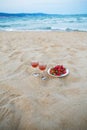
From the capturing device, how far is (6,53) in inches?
158

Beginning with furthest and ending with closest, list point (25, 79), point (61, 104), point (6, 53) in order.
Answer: point (6, 53) → point (25, 79) → point (61, 104)

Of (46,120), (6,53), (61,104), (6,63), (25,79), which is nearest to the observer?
(46,120)

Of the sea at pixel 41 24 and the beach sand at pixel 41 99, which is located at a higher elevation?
the beach sand at pixel 41 99

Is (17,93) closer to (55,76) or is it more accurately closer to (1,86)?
(1,86)

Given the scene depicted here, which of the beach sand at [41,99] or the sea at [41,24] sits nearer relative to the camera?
the beach sand at [41,99]

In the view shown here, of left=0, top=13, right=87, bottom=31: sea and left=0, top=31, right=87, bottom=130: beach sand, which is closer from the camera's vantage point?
left=0, top=31, right=87, bottom=130: beach sand

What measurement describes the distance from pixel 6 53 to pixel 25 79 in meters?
1.79

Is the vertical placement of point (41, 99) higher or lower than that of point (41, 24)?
higher

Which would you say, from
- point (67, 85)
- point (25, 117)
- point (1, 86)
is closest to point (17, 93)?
point (1, 86)

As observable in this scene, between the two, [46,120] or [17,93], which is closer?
[46,120]

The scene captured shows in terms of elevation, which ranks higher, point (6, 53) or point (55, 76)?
point (55, 76)

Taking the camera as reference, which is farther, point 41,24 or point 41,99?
point 41,24

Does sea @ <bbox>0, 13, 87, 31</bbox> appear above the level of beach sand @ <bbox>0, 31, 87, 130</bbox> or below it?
below

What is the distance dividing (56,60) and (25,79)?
1197 millimetres
